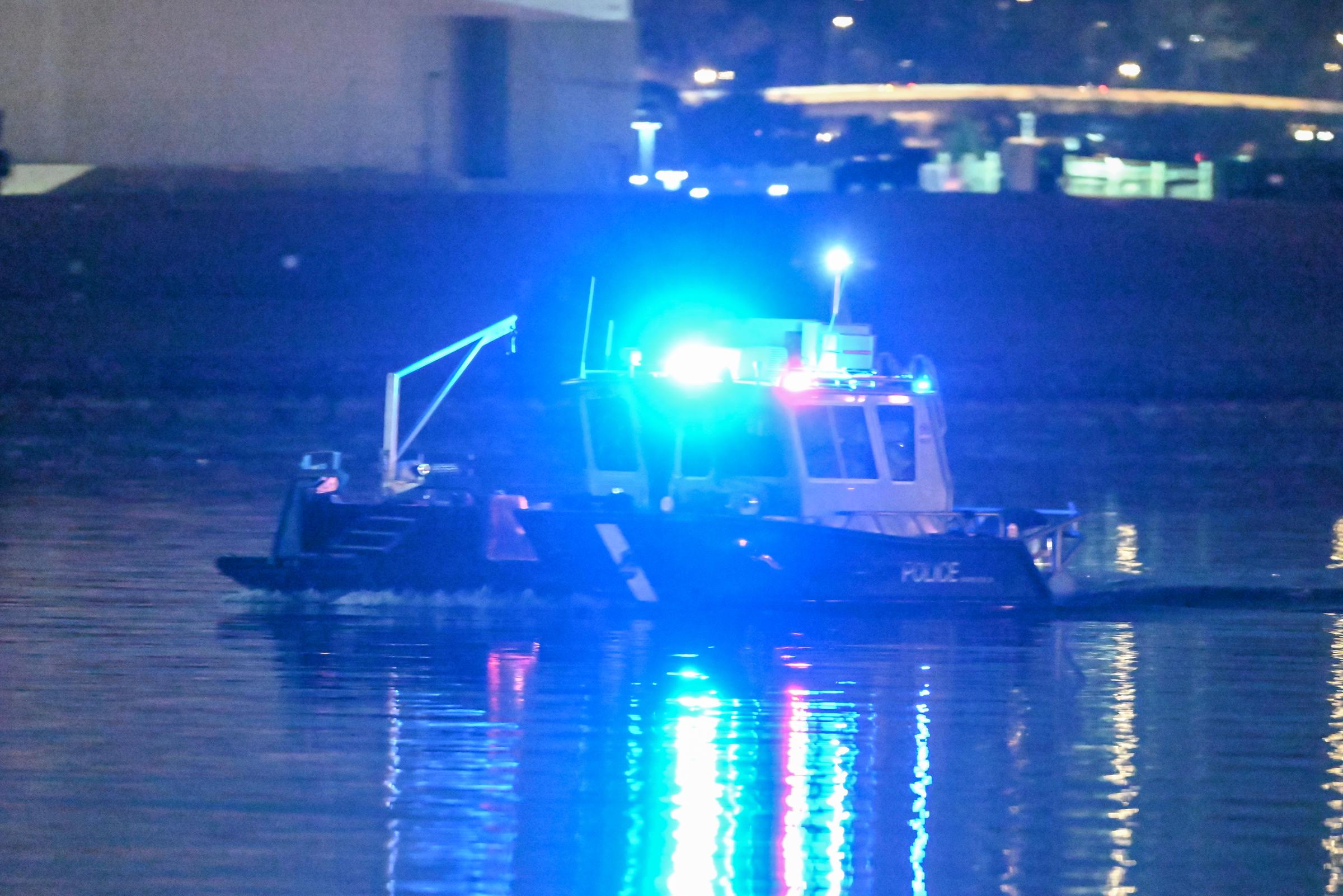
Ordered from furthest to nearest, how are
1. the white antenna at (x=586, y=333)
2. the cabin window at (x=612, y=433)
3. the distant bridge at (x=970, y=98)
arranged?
the distant bridge at (x=970, y=98) < the white antenna at (x=586, y=333) < the cabin window at (x=612, y=433)

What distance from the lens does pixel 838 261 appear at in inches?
489

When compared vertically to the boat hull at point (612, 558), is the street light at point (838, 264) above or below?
above

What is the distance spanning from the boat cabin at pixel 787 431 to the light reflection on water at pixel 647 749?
2.51 ft

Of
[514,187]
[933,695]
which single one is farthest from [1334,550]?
[514,187]

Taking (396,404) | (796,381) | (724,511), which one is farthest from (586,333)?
(724,511)

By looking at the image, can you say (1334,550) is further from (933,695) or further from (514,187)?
(514,187)

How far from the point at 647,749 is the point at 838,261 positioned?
16.5ft

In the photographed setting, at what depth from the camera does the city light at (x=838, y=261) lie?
40.7ft

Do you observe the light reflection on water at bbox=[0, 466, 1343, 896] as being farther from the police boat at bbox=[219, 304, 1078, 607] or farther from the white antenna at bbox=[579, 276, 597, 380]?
the white antenna at bbox=[579, 276, 597, 380]

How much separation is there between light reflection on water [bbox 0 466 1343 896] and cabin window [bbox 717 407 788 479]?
97cm

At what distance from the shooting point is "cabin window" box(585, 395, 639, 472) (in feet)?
41.2

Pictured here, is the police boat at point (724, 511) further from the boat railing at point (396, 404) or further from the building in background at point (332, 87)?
the building in background at point (332, 87)

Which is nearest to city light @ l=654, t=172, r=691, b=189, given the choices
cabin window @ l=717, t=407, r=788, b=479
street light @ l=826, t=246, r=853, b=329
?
street light @ l=826, t=246, r=853, b=329

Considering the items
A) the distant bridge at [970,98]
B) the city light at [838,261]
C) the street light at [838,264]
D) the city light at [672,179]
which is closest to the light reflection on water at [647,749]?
the street light at [838,264]
